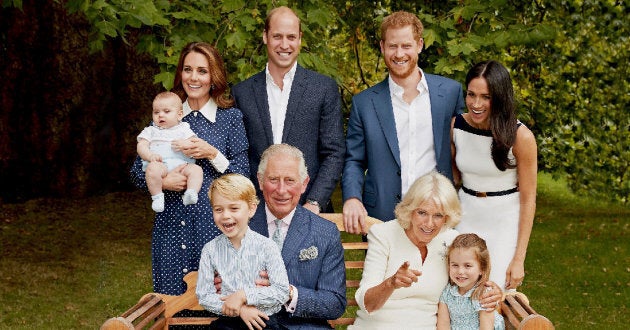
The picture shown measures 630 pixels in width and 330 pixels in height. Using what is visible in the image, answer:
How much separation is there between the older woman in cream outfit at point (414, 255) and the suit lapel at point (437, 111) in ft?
1.53

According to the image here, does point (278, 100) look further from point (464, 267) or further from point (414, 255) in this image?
point (464, 267)

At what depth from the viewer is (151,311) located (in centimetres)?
362

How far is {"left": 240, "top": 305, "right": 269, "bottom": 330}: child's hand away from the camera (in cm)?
328

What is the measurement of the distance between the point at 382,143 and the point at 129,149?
9.43 meters

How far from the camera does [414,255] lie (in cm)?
364

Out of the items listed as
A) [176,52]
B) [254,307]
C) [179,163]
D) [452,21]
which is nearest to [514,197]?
[254,307]

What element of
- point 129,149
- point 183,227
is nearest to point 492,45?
point 183,227

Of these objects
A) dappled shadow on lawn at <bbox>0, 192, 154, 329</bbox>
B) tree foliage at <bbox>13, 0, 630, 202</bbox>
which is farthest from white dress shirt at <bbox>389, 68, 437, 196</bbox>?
dappled shadow on lawn at <bbox>0, 192, 154, 329</bbox>

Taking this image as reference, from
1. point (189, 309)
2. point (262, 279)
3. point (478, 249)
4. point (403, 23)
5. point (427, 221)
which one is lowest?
point (189, 309)

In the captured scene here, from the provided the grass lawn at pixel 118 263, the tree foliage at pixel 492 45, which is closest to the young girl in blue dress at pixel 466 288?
the tree foliage at pixel 492 45

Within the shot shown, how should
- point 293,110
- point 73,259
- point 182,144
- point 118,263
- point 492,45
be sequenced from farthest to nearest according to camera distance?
1. point 73,259
2. point 118,263
3. point 492,45
4. point 293,110
5. point 182,144

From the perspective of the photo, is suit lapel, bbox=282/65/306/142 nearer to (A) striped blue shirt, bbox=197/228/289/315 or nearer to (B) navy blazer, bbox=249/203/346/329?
(B) navy blazer, bbox=249/203/346/329

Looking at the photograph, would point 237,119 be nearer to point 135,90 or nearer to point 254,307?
point 254,307

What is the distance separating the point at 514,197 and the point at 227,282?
143 cm
